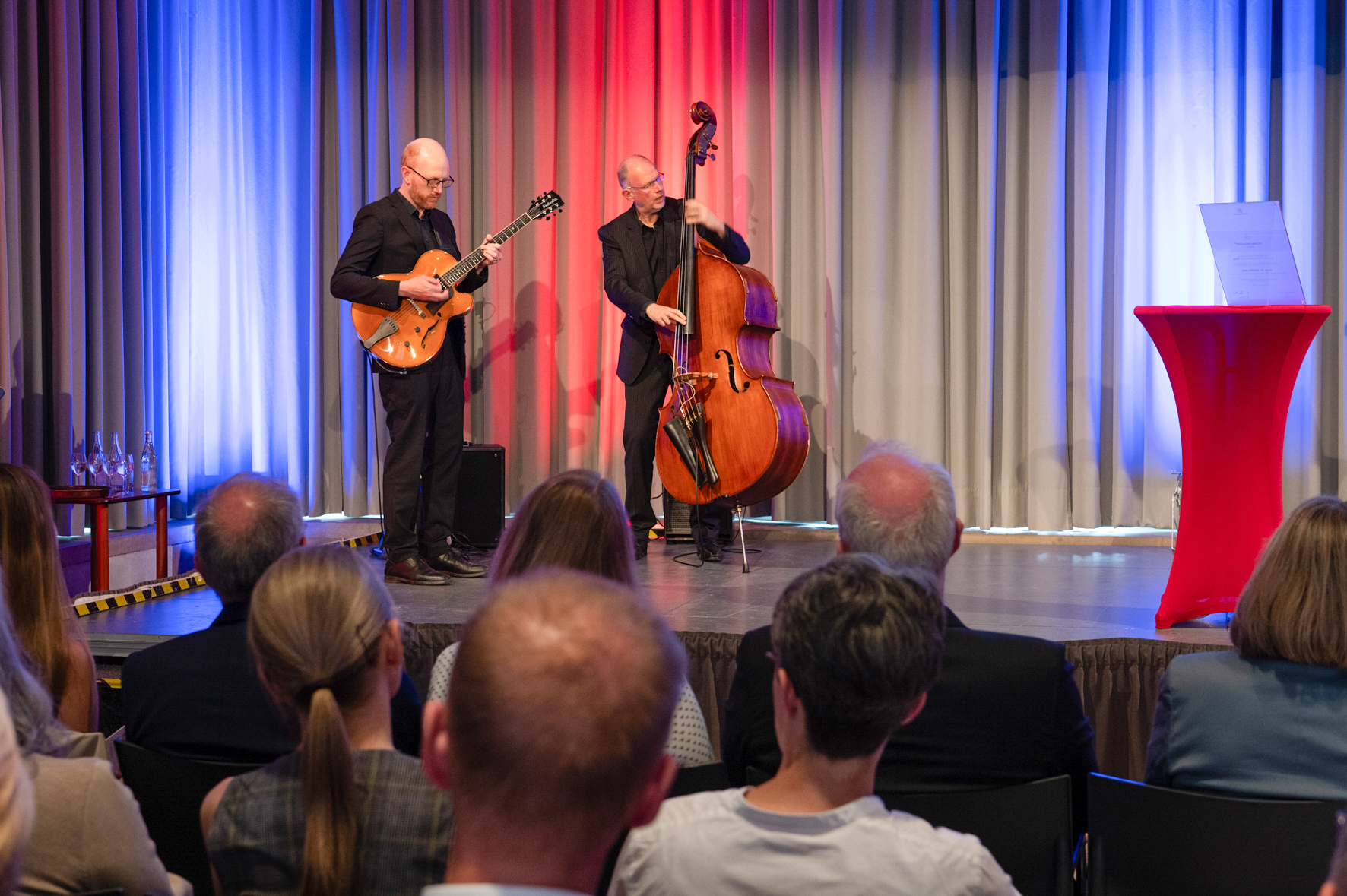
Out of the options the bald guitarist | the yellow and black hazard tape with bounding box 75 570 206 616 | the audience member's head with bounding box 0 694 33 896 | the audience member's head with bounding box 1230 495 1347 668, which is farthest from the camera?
the bald guitarist

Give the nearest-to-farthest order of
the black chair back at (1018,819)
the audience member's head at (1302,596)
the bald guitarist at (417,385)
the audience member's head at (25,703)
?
the audience member's head at (25,703) < the black chair back at (1018,819) < the audience member's head at (1302,596) < the bald guitarist at (417,385)

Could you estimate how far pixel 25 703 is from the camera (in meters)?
1.53

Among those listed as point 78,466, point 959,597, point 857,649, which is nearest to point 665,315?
point 959,597

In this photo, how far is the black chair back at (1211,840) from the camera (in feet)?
5.01

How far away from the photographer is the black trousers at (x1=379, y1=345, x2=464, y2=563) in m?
4.15

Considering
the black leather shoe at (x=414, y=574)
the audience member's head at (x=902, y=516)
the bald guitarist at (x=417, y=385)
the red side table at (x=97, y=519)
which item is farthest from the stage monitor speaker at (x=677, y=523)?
the audience member's head at (x=902, y=516)

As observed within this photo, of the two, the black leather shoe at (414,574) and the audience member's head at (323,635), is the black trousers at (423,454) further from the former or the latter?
the audience member's head at (323,635)

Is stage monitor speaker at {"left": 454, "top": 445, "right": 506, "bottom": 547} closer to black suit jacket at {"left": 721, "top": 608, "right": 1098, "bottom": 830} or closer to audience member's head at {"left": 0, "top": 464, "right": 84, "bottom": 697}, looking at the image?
audience member's head at {"left": 0, "top": 464, "right": 84, "bottom": 697}

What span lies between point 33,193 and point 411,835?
4.63 metres

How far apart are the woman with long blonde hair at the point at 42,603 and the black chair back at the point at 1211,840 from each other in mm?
1647

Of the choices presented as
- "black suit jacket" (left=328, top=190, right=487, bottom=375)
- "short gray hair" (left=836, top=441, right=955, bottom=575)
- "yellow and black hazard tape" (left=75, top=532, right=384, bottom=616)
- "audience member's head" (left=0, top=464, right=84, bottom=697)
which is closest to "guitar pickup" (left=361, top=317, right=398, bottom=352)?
"black suit jacket" (left=328, top=190, right=487, bottom=375)

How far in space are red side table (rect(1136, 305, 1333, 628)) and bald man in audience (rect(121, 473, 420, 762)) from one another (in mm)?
2219

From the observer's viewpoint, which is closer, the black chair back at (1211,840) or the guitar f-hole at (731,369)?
the black chair back at (1211,840)

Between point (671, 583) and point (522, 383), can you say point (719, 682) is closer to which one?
point (671, 583)
